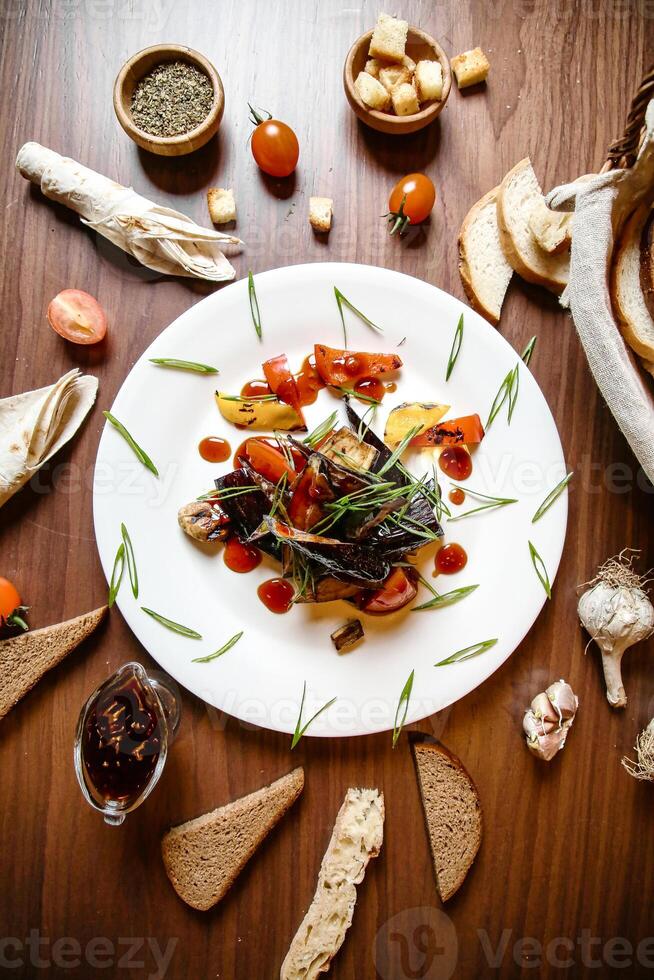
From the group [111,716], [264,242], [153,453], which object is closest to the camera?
[111,716]

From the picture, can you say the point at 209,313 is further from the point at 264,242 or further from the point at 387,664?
the point at 387,664

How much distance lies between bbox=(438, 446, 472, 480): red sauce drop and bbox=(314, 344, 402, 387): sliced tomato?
1.10 ft

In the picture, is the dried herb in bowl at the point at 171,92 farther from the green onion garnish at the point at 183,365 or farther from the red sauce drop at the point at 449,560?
the red sauce drop at the point at 449,560

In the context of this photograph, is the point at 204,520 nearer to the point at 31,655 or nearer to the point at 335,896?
the point at 31,655

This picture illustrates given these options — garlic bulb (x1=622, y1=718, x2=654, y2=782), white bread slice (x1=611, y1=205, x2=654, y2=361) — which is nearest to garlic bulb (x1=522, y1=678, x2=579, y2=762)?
garlic bulb (x1=622, y1=718, x2=654, y2=782)

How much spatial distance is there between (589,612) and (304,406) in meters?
1.16

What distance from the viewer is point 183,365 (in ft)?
7.02

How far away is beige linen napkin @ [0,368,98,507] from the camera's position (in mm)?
2168

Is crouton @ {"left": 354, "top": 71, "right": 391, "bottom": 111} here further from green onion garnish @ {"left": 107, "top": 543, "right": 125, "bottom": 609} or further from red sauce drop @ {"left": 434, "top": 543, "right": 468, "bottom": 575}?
green onion garnish @ {"left": 107, "top": 543, "right": 125, "bottom": 609}

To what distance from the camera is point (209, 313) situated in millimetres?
2143

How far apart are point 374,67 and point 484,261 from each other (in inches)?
28.4

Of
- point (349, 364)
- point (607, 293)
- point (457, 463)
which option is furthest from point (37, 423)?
point (607, 293)

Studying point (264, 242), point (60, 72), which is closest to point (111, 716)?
point (264, 242)

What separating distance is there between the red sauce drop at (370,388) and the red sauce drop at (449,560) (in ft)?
1.79
